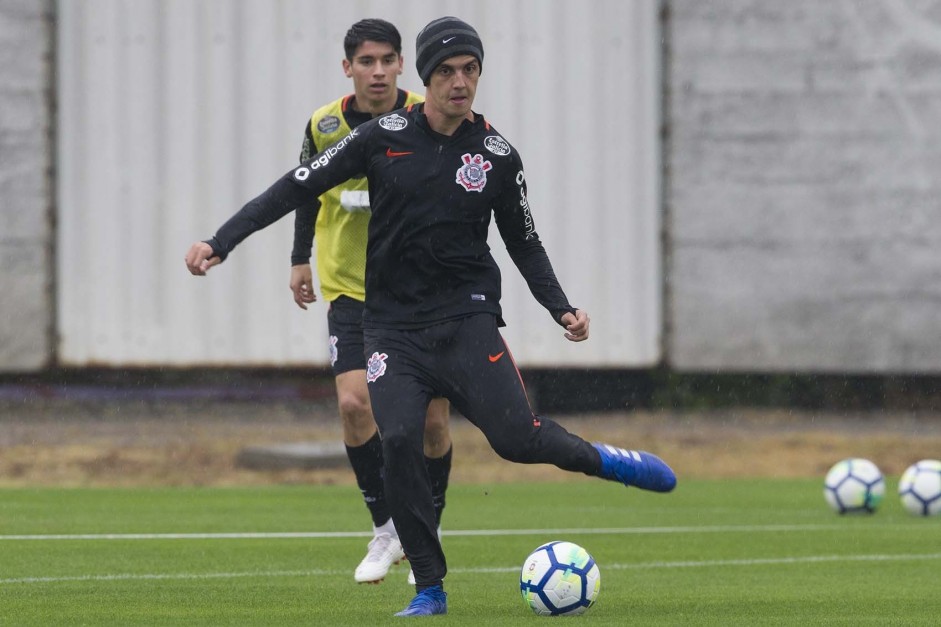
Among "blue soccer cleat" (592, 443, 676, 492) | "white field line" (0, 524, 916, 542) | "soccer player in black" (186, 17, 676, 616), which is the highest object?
"soccer player in black" (186, 17, 676, 616)

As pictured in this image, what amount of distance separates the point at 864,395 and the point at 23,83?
8910 millimetres

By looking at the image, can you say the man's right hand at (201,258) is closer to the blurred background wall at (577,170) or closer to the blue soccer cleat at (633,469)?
the blue soccer cleat at (633,469)

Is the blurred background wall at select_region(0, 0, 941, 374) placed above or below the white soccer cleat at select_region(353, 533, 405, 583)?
above

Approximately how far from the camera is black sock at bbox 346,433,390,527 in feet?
30.5

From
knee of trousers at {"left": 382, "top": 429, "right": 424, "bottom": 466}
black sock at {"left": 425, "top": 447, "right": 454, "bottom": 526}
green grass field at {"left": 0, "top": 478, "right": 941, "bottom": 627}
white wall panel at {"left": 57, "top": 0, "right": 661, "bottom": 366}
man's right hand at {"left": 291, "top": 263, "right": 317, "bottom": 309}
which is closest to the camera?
knee of trousers at {"left": 382, "top": 429, "right": 424, "bottom": 466}

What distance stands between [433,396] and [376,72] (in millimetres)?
2073

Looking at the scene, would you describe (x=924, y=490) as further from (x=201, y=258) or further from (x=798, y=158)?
(x=201, y=258)

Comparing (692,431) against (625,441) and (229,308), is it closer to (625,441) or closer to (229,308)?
(625,441)

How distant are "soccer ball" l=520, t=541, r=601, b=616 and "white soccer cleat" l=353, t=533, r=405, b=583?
1283 millimetres

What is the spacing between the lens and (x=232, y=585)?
8617mm

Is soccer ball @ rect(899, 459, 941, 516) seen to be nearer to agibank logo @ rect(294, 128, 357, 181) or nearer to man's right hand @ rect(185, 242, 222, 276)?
agibank logo @ rect(294, 128, 357, 181)

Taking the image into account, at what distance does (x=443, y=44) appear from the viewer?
23.7ft

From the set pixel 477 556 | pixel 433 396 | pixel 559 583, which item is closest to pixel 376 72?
pixel 433 396

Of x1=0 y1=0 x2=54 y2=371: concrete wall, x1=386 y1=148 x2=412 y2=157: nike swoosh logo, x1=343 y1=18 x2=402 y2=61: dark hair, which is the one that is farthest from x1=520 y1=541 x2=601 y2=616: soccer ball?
x1=0 y1=0 x2=54 y2=371: concrete wall
